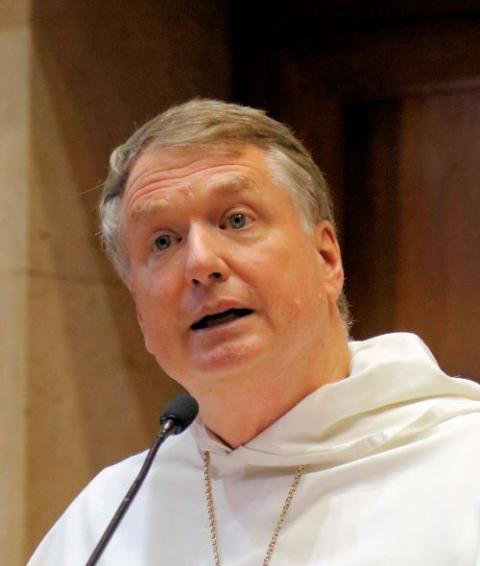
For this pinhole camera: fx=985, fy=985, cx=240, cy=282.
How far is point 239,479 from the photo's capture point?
4.36ft

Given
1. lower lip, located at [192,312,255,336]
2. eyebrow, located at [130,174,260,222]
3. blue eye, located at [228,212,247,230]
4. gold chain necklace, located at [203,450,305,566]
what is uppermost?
eyebrow, located at [130,174,260,222]

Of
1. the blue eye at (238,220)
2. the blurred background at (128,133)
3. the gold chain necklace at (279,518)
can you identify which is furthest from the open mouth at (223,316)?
the blurred background at (128,133)

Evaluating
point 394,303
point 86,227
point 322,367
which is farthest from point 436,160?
point 322,367

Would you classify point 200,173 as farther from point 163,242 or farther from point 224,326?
point 224,326

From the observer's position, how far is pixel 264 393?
125 cm

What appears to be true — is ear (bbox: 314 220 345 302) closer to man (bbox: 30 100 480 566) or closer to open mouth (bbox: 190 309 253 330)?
man (bbox: 30 100 480 566)

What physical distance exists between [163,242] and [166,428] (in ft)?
0.81

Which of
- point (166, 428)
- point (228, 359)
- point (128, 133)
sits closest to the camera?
point (228, 359)

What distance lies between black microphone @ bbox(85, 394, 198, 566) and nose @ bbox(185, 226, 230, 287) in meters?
0.20

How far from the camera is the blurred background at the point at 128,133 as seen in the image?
2.06 m

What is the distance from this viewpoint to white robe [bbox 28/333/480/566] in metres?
1.13

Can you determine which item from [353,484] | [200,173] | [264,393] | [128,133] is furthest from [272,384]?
[128,133]

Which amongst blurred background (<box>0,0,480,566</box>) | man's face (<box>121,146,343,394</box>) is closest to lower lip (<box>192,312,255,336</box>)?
man's face (<box>121,146,343,394</box>)

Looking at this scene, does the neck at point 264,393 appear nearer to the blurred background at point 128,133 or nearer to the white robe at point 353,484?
the white robe at point 353,484
